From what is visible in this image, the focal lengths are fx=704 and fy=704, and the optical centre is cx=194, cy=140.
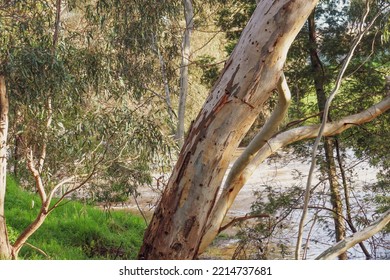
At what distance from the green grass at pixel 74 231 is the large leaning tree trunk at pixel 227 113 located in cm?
350

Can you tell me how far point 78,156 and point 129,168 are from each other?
368 millimetres

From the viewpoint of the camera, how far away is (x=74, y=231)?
21.8 ft

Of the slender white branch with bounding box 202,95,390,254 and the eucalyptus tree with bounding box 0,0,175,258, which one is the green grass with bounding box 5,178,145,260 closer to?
the eucalyptus tree with bounding box 0,0,175,258

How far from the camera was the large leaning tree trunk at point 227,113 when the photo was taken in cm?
Answer: 222

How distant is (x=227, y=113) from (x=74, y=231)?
15.3 feet

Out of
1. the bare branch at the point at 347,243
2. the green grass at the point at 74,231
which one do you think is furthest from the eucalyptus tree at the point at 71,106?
the bare branch at the point at 347,243

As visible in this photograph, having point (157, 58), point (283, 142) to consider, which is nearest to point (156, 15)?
point (157, 58)

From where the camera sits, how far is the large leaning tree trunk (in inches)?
87.4

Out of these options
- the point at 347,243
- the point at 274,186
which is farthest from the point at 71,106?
the point at 274,186

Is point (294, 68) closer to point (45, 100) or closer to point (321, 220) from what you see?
point (321, 220)

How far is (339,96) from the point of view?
644 cm

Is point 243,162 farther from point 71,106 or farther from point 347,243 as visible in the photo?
point 71,106

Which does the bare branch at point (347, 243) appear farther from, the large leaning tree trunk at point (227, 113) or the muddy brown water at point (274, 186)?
the muddy brown water at point (274, 186)

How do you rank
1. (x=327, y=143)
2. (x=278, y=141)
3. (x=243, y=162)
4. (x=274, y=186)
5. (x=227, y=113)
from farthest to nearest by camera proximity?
(x=274, y=186), (x=327, y=143), (x=278, y=141), (x=243, y=162), (x=227, y=113)
